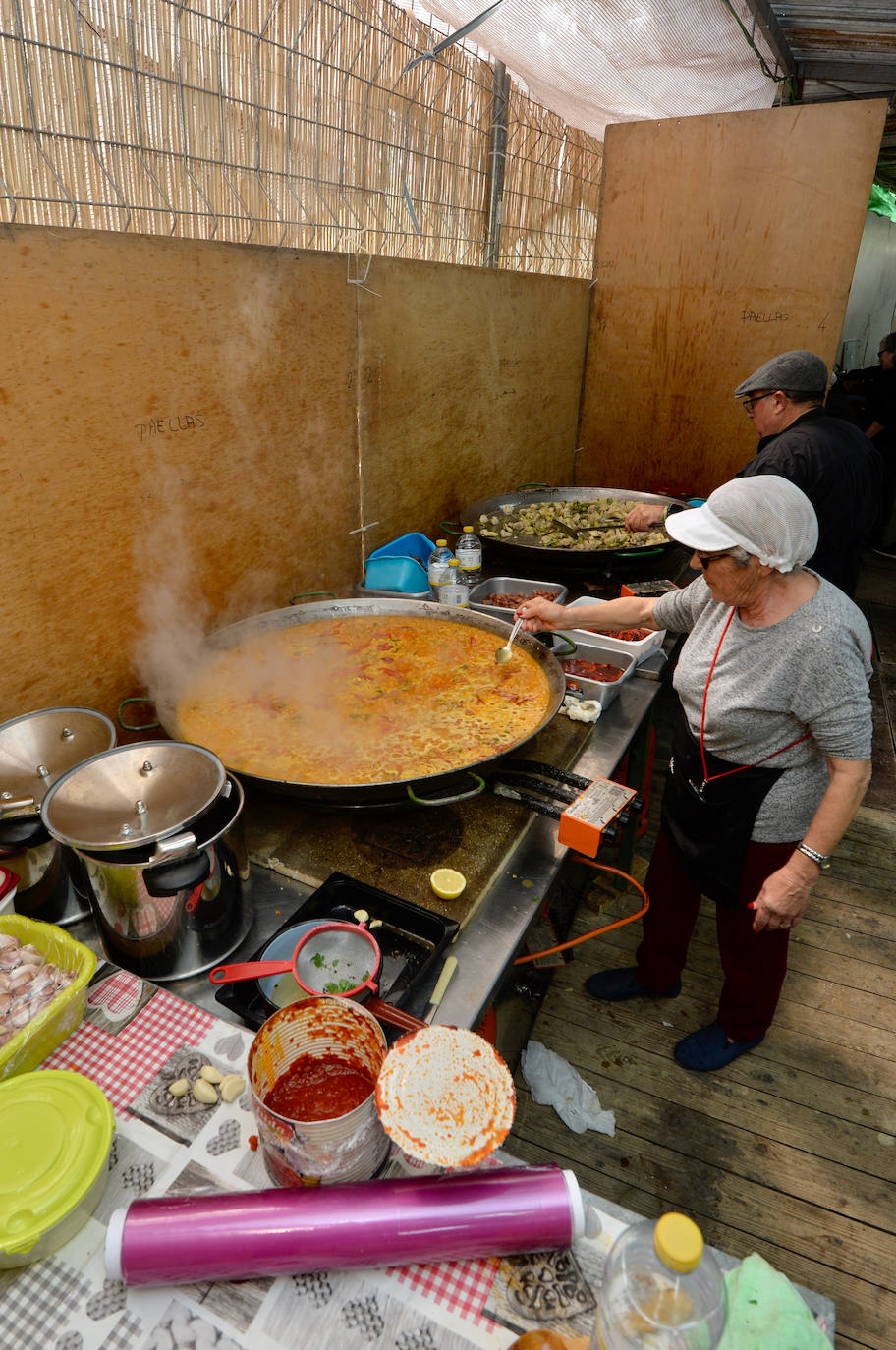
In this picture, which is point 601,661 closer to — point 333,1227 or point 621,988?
point 621,988

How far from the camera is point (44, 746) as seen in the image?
69.1 inches

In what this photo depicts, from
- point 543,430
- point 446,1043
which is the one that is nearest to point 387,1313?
point 446,1043

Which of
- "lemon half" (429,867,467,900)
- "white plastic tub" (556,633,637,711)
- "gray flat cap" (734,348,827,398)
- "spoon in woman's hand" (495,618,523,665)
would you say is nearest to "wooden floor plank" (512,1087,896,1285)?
"lemon half" (429,867,467,900)

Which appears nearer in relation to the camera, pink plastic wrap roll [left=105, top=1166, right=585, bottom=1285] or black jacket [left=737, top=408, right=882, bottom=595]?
pink plastic wrap roll [left=105, top=1166, right=585, bottom=1285]

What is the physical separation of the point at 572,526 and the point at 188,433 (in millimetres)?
2394

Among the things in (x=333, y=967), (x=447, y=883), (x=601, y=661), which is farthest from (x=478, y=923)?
(x=601, y=661)

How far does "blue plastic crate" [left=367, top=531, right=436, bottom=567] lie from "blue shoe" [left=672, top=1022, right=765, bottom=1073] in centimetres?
232

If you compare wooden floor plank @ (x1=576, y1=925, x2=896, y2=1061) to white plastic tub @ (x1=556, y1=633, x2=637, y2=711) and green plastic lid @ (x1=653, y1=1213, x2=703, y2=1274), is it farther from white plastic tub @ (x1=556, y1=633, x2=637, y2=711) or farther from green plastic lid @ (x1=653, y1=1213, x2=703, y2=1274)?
green plastic lid @ (x1=653, y1=1213, x2=703, y2=1274)

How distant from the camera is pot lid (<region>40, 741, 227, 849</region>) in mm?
1422

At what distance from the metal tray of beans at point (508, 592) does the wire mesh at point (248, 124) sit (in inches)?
58.8

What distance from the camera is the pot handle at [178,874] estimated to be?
1.39 m

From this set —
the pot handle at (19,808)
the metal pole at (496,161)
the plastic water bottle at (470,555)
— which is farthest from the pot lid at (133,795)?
the metal pole at (496,161)

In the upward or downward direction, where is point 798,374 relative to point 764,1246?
upward

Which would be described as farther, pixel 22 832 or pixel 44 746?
pixel 44 746
